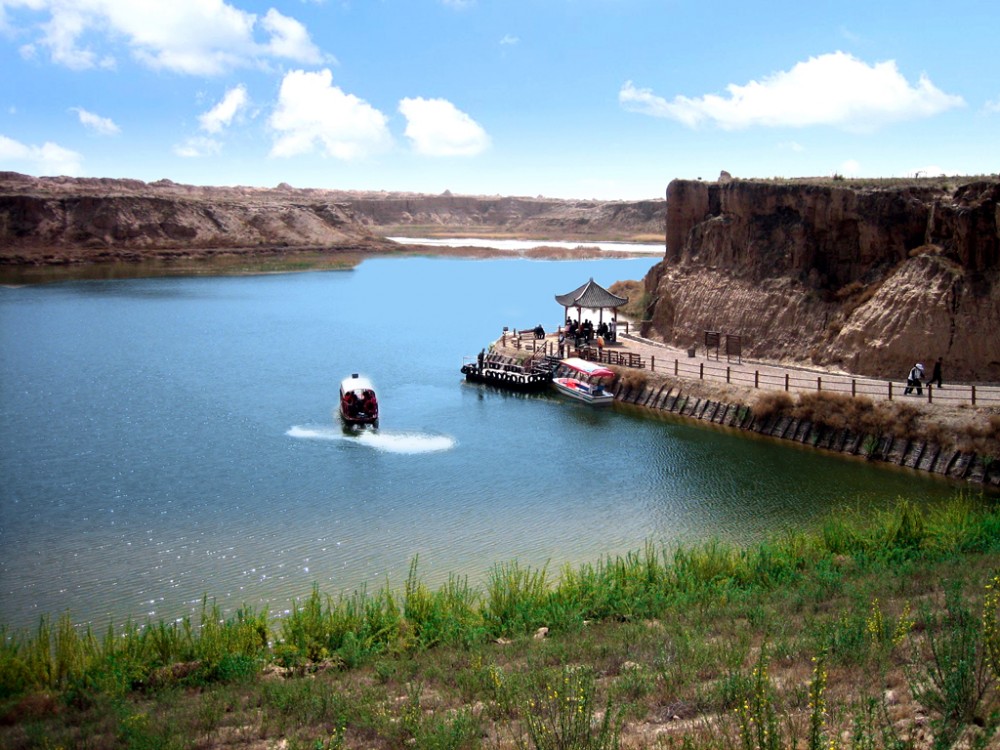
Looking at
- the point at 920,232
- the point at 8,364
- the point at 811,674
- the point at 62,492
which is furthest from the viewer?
the point at 8,364

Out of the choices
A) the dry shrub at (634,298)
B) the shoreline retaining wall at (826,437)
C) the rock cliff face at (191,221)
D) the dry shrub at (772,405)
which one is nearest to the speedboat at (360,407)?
the shoreline retaining wall at (826,437)

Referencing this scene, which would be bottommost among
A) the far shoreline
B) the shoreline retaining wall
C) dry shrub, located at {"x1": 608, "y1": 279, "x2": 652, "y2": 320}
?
the shoreline retaining wall

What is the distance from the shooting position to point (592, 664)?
13.0m

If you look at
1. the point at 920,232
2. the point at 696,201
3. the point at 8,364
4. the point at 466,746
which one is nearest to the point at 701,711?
the point at 466,746

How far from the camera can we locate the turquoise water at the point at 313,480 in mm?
20719

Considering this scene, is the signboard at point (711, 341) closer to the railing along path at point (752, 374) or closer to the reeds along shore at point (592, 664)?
the railing along path at point (752, 374)

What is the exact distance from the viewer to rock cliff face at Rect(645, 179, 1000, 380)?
33.9 metres

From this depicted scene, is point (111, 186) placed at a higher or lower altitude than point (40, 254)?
higher

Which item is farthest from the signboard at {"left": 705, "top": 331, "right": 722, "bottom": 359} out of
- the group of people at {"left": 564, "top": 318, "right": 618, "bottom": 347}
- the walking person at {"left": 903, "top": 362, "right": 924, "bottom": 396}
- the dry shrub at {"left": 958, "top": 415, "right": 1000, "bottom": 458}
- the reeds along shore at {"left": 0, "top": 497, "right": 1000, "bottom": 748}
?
A: the reeds along shore at {"left": 0, "top": 497, "right": 1000, "bottom": 748}

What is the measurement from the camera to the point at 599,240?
6225 inches

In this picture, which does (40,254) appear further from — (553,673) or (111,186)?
(553,673)

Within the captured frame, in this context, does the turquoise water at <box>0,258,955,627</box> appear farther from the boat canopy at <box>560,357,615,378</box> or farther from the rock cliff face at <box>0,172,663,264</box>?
the rock cliff face at <box>0,172,663,264</box>

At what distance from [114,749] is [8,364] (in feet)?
136

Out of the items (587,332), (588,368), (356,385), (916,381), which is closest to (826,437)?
(916,381)
